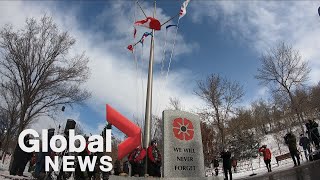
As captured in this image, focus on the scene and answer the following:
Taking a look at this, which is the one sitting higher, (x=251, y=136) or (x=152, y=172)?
(x=251, y=136)

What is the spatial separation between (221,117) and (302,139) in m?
17.2

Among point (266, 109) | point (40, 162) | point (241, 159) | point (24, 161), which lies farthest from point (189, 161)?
point (266, 109)

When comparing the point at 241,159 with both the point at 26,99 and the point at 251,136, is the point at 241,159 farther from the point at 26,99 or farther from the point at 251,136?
the point at 26,99

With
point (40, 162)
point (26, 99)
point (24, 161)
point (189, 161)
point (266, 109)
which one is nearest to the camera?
point (189, 161)

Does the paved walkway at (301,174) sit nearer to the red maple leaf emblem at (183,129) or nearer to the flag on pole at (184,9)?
the red maple leaf emblem at (183,129)

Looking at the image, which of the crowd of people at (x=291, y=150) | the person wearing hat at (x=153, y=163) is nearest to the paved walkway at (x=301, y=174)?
the crowd of people at (x=291, y=150)

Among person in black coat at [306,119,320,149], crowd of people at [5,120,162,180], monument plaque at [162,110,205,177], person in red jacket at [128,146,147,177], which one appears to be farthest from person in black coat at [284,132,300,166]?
person in red jacket at [128,146,147,177]

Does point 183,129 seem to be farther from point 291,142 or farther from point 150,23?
point 291,142

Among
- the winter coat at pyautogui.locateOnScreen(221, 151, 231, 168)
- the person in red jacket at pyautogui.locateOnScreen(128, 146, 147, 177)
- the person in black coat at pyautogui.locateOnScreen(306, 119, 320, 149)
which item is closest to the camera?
the person in red jacket at pyautogui.locateOnScreen(128, 146, 147, 177)

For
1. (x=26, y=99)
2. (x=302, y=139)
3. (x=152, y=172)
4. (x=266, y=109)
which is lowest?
(x=152, y=172)

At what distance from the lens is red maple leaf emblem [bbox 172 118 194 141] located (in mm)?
10047

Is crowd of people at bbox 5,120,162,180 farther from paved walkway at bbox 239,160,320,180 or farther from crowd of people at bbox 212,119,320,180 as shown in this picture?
crowd of people at bbox 212,119,320,180

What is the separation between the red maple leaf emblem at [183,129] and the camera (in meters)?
10.0

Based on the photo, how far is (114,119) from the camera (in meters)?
16.4
